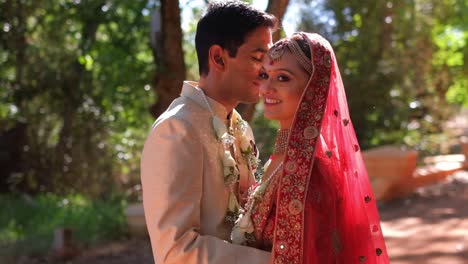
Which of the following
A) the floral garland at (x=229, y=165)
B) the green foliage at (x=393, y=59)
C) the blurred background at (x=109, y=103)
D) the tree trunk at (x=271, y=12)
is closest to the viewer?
the floral garland at (x=229, y=165)

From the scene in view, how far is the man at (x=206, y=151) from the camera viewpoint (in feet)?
7.01

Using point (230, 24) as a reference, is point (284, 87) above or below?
below

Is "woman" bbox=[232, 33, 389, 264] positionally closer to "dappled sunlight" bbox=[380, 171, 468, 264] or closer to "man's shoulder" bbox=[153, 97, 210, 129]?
"man's shoulder" bbox=[153, 97, 210, 129]

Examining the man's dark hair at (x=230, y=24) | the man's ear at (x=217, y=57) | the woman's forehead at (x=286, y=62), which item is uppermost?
the man's dark hair at (x=230, y=24)

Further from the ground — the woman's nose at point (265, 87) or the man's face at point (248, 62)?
the man's face at point (248, 62)

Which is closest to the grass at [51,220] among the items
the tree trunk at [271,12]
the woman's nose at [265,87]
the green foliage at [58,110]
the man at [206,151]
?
the green foliage at [58,110]

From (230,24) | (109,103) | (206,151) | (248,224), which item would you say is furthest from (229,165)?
(109,103)

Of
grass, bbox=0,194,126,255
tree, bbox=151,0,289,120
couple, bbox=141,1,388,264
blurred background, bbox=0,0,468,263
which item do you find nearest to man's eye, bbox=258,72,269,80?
couple, bbox=141,1,388,264

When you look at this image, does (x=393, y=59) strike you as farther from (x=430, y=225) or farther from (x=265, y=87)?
(x=265, y=87)

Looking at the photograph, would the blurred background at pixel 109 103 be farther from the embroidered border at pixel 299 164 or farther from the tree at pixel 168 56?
the embroidered border at pixel 299 164

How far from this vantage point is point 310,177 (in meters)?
2.07

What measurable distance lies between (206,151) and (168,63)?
9.68ft

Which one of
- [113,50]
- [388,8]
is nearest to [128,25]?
[113,50]

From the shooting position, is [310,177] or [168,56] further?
[168,56]
